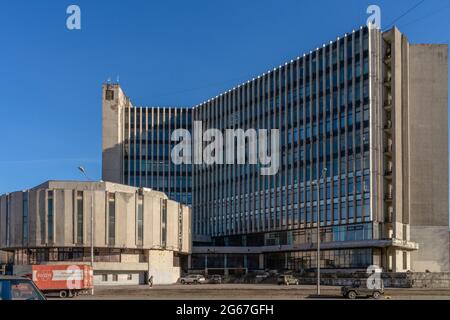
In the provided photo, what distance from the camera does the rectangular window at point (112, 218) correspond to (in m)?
76.4

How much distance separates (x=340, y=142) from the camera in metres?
99.9

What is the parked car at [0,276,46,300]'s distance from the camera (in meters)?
11.7

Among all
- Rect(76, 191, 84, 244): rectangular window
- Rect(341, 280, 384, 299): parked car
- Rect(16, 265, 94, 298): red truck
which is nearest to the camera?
Rect(341, 280, 384, 299): parked car

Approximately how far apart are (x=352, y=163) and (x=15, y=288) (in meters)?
89.0

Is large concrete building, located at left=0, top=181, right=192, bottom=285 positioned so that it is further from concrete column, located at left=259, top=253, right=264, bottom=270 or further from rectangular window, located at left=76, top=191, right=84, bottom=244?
concrete column, located at left=259, top=253, right=264, bottom=270

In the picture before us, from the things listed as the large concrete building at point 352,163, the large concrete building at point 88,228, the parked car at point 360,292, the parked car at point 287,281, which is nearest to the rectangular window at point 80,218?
the large concrete building at point 88,228

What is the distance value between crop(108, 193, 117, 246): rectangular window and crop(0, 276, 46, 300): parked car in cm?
6501

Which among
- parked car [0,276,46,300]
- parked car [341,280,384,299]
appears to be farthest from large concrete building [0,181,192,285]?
parked car [0,276,46,300]

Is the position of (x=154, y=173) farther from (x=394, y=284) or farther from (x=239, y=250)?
(x=394, y=284)

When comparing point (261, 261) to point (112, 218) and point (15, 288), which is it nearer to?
point (112, 218)

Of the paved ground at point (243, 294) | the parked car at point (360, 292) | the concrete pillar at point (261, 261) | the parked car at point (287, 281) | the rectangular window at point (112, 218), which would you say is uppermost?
the rectangular window at point (112, 218)

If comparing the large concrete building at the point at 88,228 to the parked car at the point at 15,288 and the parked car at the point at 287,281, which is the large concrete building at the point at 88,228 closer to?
the parked car at the point at 287,281

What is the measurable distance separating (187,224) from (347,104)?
115 ft
